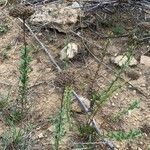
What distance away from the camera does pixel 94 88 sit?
329 centimetres

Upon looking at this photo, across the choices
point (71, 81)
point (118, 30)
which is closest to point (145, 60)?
point (118, 30)

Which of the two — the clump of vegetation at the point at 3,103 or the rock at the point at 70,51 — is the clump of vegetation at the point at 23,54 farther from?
the rock at the point at 70,51

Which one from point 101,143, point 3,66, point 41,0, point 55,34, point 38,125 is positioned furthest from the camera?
point 41,0

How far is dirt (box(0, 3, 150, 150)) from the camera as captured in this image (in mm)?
2920

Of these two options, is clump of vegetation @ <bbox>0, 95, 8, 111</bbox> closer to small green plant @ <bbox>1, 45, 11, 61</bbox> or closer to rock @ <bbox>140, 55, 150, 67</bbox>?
small green plant @ <bbox>1, 45, 11, 61</bbox>

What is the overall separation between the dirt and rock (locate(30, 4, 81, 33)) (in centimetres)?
8

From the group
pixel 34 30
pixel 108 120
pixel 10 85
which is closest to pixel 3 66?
pixel 10 85

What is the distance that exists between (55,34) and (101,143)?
1462 mm

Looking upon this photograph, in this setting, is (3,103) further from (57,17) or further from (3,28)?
(57,17)

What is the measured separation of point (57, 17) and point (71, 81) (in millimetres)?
1415

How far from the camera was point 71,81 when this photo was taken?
107 inches

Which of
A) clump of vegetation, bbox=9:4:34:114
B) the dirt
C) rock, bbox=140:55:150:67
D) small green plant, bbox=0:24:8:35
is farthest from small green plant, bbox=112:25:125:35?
clump of vegetation, bbox=9:4:34:114

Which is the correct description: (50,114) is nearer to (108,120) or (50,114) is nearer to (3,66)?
(108,120)

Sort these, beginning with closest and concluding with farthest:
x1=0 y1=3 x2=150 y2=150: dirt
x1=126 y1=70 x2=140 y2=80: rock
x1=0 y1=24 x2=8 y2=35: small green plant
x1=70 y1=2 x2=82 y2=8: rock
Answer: x1=0 y1=3 x2=150 y2=150: dirt, x1=126 y1=70 x2=140 y2=80: rock, x1=0 y1=24 x2=8 y2=35: small green plant, x1=70 y1=2 x2=82 y2=8: rock
